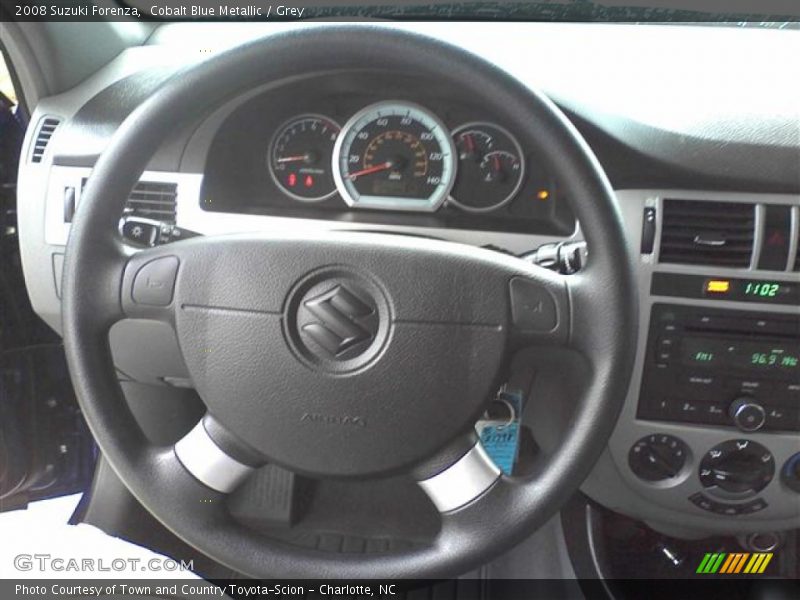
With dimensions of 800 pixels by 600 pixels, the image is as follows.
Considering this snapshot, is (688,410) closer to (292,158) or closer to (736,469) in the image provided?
(736,469)

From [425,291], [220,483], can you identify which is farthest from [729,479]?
[220,483]

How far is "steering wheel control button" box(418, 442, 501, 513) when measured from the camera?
106 centimetres

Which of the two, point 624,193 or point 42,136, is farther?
point 42,136

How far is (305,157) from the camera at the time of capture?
1.41 m

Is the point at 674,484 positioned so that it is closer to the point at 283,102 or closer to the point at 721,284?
the point at 721,284

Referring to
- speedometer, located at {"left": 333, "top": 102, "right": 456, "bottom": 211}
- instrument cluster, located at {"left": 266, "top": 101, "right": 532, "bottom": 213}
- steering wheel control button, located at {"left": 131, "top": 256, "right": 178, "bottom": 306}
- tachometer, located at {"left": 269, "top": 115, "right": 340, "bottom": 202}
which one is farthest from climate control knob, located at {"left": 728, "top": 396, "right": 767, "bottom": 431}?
steering wheel control button, located at {"left": 131, "top": 256, "right": 178, "bottom": 306}

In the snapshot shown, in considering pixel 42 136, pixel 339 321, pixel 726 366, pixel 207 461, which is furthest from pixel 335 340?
pixel 42 136

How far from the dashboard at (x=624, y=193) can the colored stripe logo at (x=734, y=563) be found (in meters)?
0.23

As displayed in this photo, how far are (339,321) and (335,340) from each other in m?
0.02

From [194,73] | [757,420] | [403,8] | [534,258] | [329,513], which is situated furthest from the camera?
[329,513]

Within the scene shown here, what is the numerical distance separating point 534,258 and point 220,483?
0.51m

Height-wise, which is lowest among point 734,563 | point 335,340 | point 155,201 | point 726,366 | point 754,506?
point 734,563

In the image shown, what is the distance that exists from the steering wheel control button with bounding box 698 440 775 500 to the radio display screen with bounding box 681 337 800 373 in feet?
0.43

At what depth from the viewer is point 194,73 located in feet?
3.34
